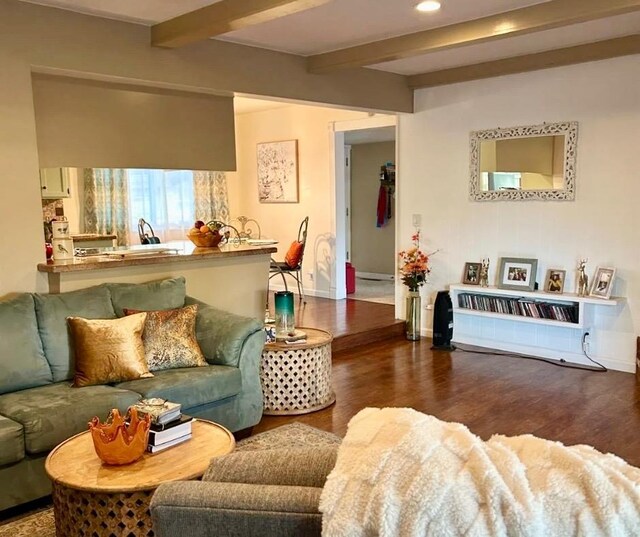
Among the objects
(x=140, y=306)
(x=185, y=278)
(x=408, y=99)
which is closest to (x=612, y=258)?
(x=408, y=99)

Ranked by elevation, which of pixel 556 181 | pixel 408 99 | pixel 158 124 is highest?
pixel 408 99

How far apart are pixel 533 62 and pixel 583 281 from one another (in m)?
1.86

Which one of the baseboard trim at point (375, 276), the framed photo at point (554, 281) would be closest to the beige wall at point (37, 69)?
the framed photo at point (554, 281)

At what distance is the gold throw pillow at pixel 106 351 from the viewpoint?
10.6 feet

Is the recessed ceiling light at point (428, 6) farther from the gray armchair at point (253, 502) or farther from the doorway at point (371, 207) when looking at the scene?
the doorway at point (371, 207)

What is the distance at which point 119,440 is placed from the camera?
2283mm

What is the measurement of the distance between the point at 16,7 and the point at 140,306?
6.00 feet

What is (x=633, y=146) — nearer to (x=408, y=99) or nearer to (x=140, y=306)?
(x=408, y=99)

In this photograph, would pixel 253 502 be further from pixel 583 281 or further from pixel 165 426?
pixel 583 281

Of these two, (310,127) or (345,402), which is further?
(310,127)

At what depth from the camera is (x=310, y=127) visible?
7523 mm

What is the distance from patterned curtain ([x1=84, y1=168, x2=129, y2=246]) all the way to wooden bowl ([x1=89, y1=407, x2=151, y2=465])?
4887 millimetres

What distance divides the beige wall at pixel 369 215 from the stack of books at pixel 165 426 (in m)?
7.31

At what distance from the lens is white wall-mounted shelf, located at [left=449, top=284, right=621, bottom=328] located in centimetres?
491
